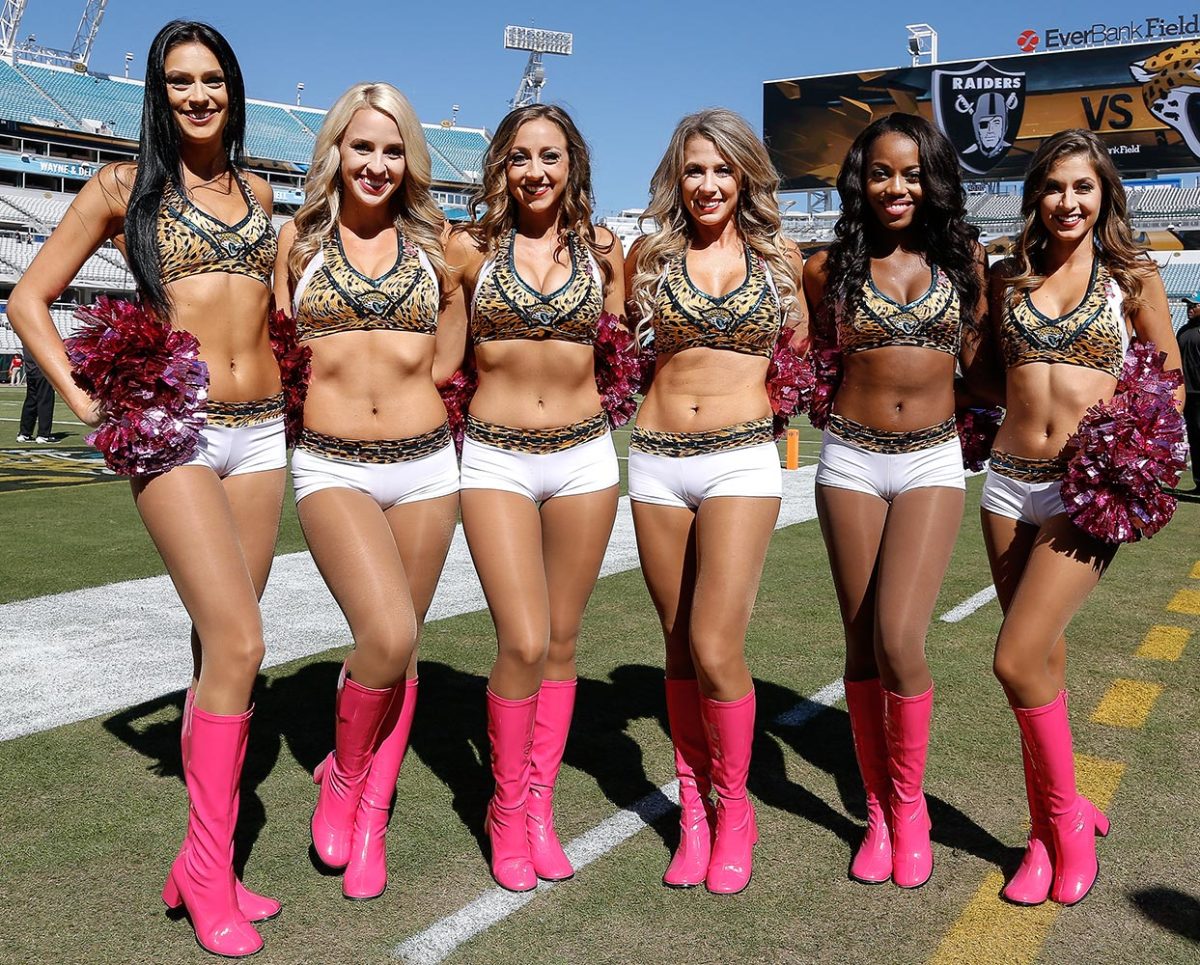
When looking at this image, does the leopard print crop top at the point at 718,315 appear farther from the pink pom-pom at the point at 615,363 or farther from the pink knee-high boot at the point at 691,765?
the pink knee-high boot at the point at 691,765

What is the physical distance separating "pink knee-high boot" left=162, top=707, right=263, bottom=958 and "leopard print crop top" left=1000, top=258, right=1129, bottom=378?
92.6 inches

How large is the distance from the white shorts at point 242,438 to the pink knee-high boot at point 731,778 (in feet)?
4.53

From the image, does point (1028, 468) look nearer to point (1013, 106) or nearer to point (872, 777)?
point (872, 777)

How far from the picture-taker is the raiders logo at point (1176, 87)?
3566 centimetres

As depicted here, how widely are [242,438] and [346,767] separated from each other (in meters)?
0.97

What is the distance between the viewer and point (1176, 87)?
118ft

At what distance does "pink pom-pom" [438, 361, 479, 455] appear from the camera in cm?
338

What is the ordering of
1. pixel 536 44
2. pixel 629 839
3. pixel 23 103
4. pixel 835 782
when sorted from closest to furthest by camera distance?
pixel 629 839 → pixel 835 782 → pixel 23 103 → pixel 536 44

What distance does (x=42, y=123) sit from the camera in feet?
165

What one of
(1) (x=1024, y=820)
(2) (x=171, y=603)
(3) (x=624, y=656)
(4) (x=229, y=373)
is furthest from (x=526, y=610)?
(2) (x=171, y=603)

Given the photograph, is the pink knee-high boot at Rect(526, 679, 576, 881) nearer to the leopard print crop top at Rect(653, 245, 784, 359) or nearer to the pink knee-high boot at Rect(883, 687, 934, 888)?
the pink knee-high boot at Rect(883, 687, 934, 888)

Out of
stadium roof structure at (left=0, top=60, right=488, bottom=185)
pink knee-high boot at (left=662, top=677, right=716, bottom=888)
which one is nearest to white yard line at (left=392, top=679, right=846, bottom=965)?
pink knee-high boot at (left=662, top=677, right=716, bottom=888)

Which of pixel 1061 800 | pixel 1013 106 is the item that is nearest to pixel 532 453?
pixel 1061 800

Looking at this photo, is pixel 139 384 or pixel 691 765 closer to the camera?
pixel 139 384
